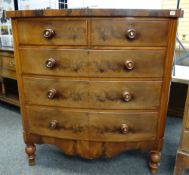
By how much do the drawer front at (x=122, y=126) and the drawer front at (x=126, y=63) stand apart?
21 cm

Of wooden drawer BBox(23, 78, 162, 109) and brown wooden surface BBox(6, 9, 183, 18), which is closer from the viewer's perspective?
brown wooden surface BBox(6, 9, 183, 18)

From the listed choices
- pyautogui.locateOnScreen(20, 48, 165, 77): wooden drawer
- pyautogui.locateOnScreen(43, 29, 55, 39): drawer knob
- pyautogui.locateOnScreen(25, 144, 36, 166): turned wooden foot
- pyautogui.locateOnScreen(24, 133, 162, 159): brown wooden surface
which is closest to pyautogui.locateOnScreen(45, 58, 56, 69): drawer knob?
pyautogui.locateOnScreen(20, 48, 165, 77): wooden drawer

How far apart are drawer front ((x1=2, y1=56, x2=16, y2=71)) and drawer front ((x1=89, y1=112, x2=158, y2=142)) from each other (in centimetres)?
108

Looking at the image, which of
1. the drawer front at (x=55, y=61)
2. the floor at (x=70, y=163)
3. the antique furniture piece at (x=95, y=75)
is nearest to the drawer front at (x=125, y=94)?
the antique furniture piece at (x=95, y=75)

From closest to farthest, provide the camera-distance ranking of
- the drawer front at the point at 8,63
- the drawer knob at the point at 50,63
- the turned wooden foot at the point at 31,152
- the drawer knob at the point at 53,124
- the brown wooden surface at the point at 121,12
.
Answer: the brown wooden surface at the point at 121,12 < the drawer knob at the point at 50,63 < the drawer knob at the point at 53,124 < the turned wooden foot at the point at 31,152 < the drawer front at the point at 8,63

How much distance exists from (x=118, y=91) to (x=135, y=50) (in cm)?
21

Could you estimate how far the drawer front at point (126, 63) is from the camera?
2.96ft

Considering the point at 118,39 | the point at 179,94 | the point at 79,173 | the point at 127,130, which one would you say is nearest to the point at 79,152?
the point at 79,173

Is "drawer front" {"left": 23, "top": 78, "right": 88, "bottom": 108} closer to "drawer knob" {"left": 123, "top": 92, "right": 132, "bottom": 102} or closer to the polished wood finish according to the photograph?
"drawer knob" {"left": 123, "top": 92, "right": 132, "bottom": 102}

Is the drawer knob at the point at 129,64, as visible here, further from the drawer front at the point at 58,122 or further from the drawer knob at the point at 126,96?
the drawer front at the point at 58,122

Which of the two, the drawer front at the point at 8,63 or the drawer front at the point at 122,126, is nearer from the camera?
the drawer front at the point at 122,126

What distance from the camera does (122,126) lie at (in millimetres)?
1003

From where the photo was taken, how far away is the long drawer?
1005 millimetres

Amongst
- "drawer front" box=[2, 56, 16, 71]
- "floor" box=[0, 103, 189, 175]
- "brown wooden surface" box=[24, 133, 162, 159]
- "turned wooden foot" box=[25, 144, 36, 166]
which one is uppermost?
"drawer front" box=[2, 56, 16, 71]
